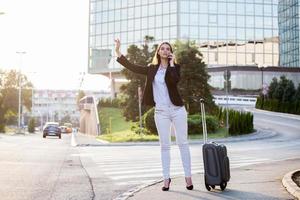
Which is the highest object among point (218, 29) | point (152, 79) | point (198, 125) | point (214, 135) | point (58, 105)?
point (218, 29)

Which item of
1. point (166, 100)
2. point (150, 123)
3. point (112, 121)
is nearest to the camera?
point (166, 100)

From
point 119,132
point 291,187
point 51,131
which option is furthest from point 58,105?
point 291,187

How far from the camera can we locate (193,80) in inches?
1410

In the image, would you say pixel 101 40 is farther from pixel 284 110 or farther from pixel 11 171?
pixel 11 171

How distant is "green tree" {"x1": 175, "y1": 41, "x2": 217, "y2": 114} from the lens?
35594 millimetres

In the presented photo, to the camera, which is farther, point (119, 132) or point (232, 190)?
point (119, 132)

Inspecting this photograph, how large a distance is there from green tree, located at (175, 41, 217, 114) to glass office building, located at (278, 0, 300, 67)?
1964 inches

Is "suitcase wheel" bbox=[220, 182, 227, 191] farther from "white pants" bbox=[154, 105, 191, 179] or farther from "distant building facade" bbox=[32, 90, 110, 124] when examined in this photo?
"distant building facade" bbox=[32, 90, 110, 124]

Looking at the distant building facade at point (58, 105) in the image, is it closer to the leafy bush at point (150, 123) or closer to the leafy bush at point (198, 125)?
the leafy bush at point (150, 123)

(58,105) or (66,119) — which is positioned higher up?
(58,105)

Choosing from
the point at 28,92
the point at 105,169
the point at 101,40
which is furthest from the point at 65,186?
the point at 28,92

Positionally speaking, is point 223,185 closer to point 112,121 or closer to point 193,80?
point 193,80

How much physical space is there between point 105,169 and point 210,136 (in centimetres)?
1860

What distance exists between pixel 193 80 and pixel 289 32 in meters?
53.2
